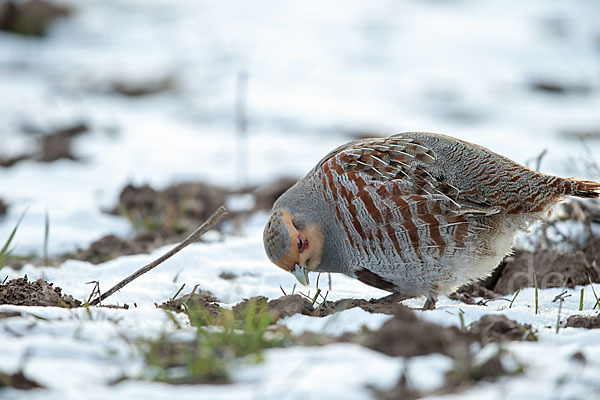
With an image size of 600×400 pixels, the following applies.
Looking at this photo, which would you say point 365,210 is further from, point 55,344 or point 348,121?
point 348,121

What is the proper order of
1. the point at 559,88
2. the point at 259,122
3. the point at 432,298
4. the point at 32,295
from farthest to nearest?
the point at 559,88 → the point at 259,122 → the point at 432,298 → the point at 32,295

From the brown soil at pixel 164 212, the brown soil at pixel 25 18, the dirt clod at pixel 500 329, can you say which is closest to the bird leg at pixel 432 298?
the dirt clod at pixel 500 329

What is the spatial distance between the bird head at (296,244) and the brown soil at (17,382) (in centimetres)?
192

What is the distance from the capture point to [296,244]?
406 cm

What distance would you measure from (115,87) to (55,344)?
31.6 feet

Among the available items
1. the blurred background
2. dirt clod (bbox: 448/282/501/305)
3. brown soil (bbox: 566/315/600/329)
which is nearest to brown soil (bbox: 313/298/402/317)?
dirt clod (bbox: 448/282/501/305)

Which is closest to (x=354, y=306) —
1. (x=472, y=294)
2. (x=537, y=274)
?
(x=472, y=294)

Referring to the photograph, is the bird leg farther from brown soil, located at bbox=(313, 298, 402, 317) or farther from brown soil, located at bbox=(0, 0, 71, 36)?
brown soil, located at bbox=(0, 0, 71, 36)

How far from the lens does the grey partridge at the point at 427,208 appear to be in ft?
12.0

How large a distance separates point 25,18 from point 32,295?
12086 mm

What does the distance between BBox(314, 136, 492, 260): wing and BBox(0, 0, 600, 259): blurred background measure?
1624 mm

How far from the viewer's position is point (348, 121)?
10391mm

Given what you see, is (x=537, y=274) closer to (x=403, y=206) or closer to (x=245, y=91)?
(x=403, y=206)

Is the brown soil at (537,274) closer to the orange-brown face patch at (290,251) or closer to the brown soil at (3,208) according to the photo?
the orange-brown face patch at (290,251)
